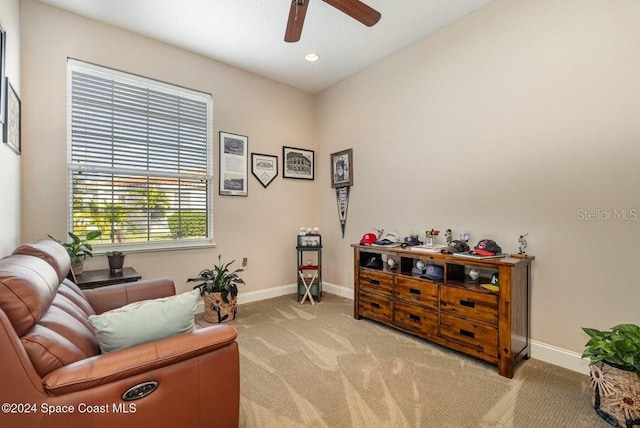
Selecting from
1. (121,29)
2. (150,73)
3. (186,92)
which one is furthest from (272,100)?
(121,29)

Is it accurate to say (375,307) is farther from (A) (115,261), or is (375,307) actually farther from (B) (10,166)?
(B) (10,166)

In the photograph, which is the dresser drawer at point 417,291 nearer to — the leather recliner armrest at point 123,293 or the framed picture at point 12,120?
the leather recliner armrest at point 123,293

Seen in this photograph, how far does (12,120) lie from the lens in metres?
2.13

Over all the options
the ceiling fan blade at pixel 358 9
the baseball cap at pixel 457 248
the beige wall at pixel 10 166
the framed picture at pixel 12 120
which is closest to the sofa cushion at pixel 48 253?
the beige wall at pixel 10 166

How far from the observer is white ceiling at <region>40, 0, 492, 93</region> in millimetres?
2641

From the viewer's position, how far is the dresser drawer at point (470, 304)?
2.22m

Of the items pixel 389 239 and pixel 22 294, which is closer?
pixel 22 294

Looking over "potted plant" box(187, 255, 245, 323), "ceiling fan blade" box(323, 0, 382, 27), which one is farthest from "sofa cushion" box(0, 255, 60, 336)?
"ceiling fan blade" box(323, 0, 382, 27)

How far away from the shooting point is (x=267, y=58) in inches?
140

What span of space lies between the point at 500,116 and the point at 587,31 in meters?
0.74

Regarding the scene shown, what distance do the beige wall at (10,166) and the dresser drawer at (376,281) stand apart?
2.88 m

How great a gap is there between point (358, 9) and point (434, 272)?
218cm

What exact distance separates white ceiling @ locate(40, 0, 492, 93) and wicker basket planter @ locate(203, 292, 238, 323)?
2.73 metres

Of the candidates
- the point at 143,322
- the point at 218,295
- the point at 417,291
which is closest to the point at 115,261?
the point at 218,295
